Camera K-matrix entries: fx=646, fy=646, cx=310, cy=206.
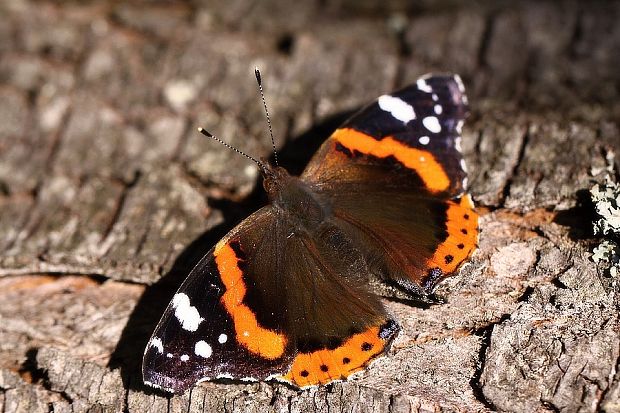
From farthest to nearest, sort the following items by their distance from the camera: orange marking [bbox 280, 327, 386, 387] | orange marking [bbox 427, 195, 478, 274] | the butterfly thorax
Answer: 1. the butterfly thorax
2. orange marking [bbox 427, 195, 478, 274]
3. orange marking [bbox 280, 327, 386, 387]

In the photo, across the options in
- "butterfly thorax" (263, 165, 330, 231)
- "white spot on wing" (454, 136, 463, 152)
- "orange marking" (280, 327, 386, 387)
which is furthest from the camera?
"white spot on wing" (454, 136, 463, 152)

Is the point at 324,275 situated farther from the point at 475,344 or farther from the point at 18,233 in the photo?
the point at 18,233

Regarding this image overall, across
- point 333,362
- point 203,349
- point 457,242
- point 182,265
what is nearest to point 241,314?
point 203,349

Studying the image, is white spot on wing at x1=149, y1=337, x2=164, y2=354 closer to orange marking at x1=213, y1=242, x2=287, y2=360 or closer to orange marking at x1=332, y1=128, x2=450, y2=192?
orange marking at x1=213, y1=242, x2=287, y2=360

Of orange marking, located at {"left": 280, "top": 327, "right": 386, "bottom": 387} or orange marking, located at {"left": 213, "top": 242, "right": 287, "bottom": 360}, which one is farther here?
orange marking, located at {"left": 213, "top": 242, "right": 287, "bottom": 360}

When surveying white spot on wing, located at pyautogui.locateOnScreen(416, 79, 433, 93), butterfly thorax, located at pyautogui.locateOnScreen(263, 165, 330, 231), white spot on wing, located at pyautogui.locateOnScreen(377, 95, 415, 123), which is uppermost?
white spot on wing, located at pyautogui.locateOnScreen(416, 79, 433, 93)

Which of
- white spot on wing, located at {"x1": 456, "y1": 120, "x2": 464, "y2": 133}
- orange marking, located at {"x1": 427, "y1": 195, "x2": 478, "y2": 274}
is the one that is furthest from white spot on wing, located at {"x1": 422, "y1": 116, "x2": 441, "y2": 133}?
orange marking, located at {"x1": 427, "y1": 195, "x2": 478, "y2": 274}

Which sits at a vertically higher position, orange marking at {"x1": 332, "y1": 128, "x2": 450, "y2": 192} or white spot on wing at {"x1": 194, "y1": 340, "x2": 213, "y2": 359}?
orange marking at {"x1": 332, "y1": 128, "x2": 450, "y2": 192}
